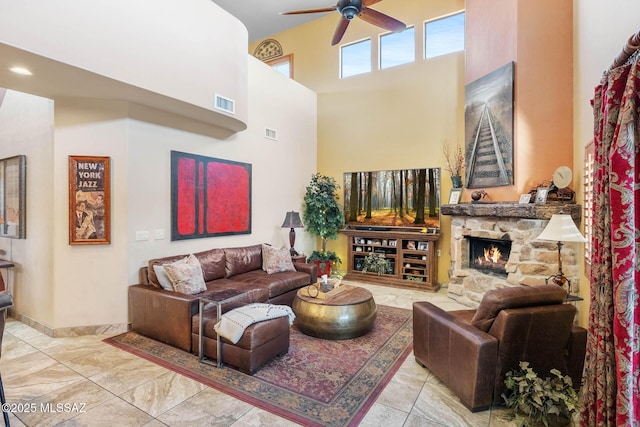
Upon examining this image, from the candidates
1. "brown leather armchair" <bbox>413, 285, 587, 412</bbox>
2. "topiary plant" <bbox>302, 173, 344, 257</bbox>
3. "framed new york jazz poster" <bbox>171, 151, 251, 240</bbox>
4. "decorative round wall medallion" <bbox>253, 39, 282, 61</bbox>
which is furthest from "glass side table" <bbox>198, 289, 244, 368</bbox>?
"decorative round wall medallion" <bbox>253, 39, 282, 61</bbox>

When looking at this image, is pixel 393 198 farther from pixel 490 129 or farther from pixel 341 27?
pixel 341 27

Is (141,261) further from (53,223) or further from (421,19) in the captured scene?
(421,19)

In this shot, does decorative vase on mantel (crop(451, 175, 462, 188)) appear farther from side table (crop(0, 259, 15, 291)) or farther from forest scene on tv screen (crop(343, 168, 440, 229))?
side table (crop(0, 259, 15, 291))

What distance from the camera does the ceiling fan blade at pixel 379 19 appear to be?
12.9ft

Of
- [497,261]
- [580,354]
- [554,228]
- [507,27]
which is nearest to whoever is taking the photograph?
[580,354]

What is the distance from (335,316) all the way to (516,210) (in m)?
2.72

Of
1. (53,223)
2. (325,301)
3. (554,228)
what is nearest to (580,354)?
(554,228)

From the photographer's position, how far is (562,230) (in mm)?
2859

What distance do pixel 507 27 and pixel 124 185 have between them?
18.3ft

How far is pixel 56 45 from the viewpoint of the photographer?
8.82 feet

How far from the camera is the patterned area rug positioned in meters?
2.41

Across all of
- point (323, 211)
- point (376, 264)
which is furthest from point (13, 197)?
point (376, 264)

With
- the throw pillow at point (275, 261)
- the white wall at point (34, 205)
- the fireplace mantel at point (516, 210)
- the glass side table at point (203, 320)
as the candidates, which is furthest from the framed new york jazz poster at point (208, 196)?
the fireplace mantel at point (516, 210)

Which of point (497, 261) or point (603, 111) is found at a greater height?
point (603, 111)
